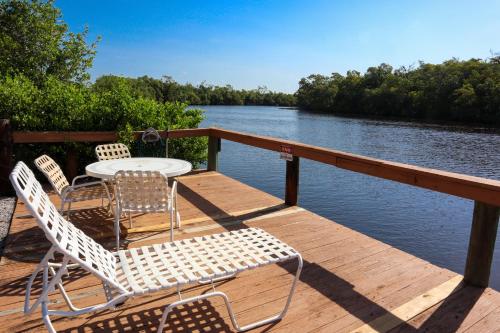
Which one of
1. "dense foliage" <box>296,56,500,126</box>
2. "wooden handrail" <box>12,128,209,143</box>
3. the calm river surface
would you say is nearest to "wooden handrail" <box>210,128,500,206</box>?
"wooden handrail" <box>12,128,209,143</box>

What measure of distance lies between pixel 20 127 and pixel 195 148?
2.91 metres

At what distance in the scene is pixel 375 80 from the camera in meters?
60.8

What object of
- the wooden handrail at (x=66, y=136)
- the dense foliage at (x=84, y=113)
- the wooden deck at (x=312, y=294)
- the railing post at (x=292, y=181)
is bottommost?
the wooden deck at (x=312, y=294)

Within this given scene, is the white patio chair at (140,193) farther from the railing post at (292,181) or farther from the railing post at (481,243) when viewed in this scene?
the railing post at (481,243)

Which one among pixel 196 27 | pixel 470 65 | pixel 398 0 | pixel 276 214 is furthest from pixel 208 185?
pixel 470 65

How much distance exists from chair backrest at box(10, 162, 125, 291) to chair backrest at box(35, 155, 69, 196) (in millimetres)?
1263

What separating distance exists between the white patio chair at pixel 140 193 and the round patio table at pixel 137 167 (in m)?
0.31

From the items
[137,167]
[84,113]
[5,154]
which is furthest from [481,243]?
[84,113]

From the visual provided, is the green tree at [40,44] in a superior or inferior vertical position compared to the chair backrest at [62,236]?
superior

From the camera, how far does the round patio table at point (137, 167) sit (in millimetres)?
3222

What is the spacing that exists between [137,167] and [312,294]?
207 centimetres

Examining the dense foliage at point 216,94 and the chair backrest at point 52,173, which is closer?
the chair backrest at point 52,173

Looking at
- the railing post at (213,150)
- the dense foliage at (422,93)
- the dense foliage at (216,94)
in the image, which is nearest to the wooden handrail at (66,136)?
the railing post at (213,150)

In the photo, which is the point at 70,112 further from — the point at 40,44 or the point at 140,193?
the point at 40,44
